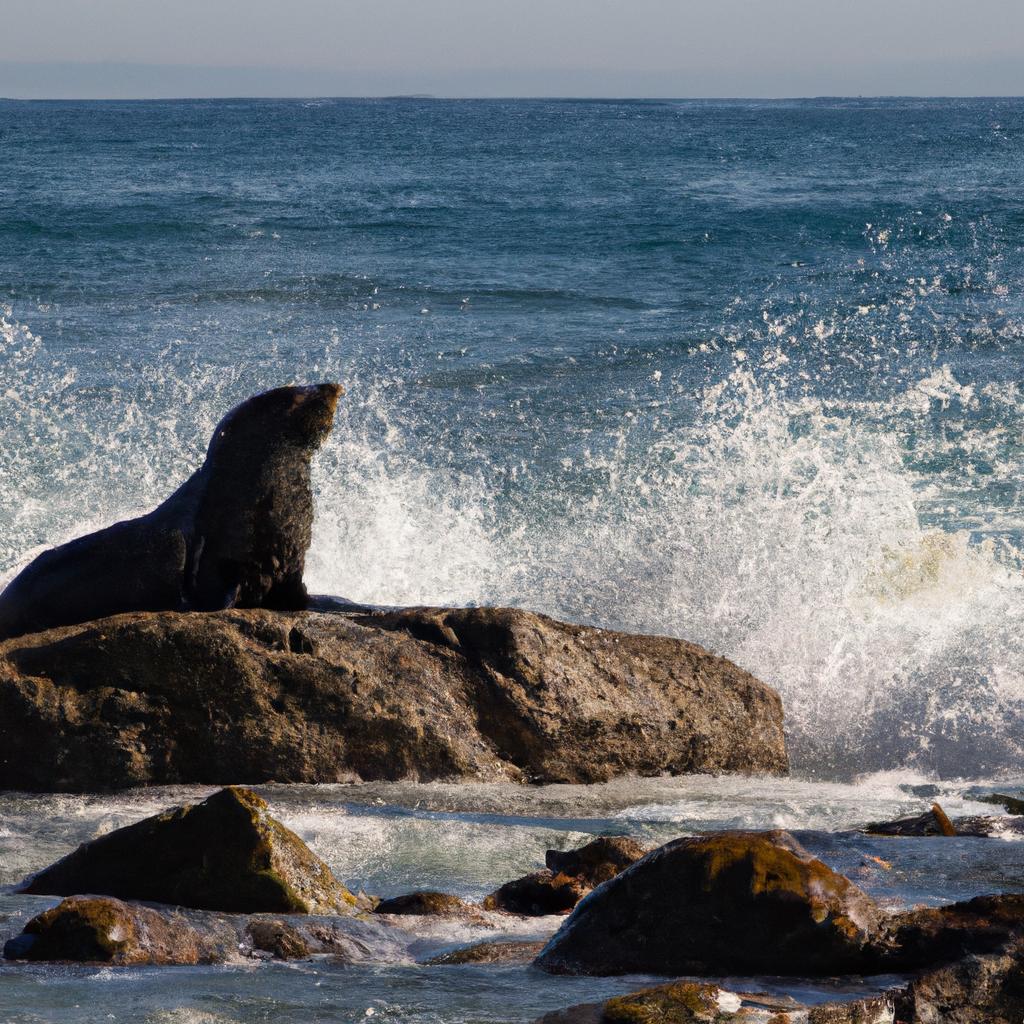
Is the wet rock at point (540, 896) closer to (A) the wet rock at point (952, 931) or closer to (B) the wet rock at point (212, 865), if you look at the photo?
(B) the wet rock at point (212, 865)

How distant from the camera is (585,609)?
29.7 ft

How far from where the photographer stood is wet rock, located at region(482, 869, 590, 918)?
4594mm

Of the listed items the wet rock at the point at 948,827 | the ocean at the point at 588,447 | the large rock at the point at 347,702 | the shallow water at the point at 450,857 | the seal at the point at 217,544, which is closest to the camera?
the shallow water at the point at 450,857

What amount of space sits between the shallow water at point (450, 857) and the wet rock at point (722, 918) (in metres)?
0.09

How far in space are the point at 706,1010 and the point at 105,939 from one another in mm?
1568

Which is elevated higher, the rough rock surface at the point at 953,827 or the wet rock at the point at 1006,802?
the rough rock surface at the point at 953,827

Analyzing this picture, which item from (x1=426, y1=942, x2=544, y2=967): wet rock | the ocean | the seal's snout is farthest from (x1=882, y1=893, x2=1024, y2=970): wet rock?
the seal's snout

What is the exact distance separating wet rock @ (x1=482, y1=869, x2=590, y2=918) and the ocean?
0.35 metres

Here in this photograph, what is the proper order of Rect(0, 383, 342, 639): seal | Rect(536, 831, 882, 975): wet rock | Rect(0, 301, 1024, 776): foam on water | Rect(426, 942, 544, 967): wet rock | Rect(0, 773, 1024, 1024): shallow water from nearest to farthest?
1. Rect(0, 773, 1024, 1024): shallow water
2. Rect(536, 831, 882, 975): wet rock
3. Rect(426, 942, 544, 967): wet rock
4. Rect(0, 383, 342, 639): seal
5. Rect(0, 301, 1024, 776): foam on water

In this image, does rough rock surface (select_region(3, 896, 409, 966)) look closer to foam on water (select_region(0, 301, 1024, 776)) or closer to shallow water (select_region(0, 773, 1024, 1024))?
shallow water (select_region(0, 773, 1024, 1024))

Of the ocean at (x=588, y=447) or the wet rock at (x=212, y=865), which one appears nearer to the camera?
the wet rock at (x=212, y=865)

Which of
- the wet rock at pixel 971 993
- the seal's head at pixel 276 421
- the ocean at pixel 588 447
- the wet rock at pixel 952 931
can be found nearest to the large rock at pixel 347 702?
the ocean at pixel 588 447

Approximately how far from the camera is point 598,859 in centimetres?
473

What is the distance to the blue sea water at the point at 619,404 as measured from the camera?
8.77 m
